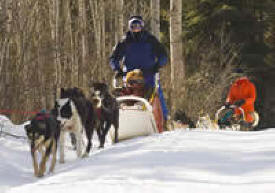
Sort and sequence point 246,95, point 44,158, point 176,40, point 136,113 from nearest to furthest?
point 44,158, point 136,113, point 246,95, point 176,40

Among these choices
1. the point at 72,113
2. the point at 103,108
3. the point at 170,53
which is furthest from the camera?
the point at 170,53

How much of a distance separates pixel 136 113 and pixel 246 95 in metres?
5.07

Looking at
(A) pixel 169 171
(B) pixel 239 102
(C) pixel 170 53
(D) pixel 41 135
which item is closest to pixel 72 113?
(D) pixel 41 135

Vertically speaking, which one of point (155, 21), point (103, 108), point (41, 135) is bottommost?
point (41, 135)

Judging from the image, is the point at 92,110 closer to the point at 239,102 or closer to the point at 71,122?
the point at 71,122

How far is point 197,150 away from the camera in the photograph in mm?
5449

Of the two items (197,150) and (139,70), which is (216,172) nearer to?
(197,150)

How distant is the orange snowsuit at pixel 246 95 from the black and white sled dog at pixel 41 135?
702 centimetres

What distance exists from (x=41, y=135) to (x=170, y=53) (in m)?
11.1

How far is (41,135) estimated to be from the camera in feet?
18.2

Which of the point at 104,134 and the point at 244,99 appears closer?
the point at 104,134

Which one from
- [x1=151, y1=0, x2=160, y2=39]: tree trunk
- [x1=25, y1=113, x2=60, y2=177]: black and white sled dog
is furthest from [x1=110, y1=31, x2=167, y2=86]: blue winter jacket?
[x1=151, y1=0, x2=160, y2=39]: tree trunk

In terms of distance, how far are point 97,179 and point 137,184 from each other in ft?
1.38

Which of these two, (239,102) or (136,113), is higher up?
(136,113)
